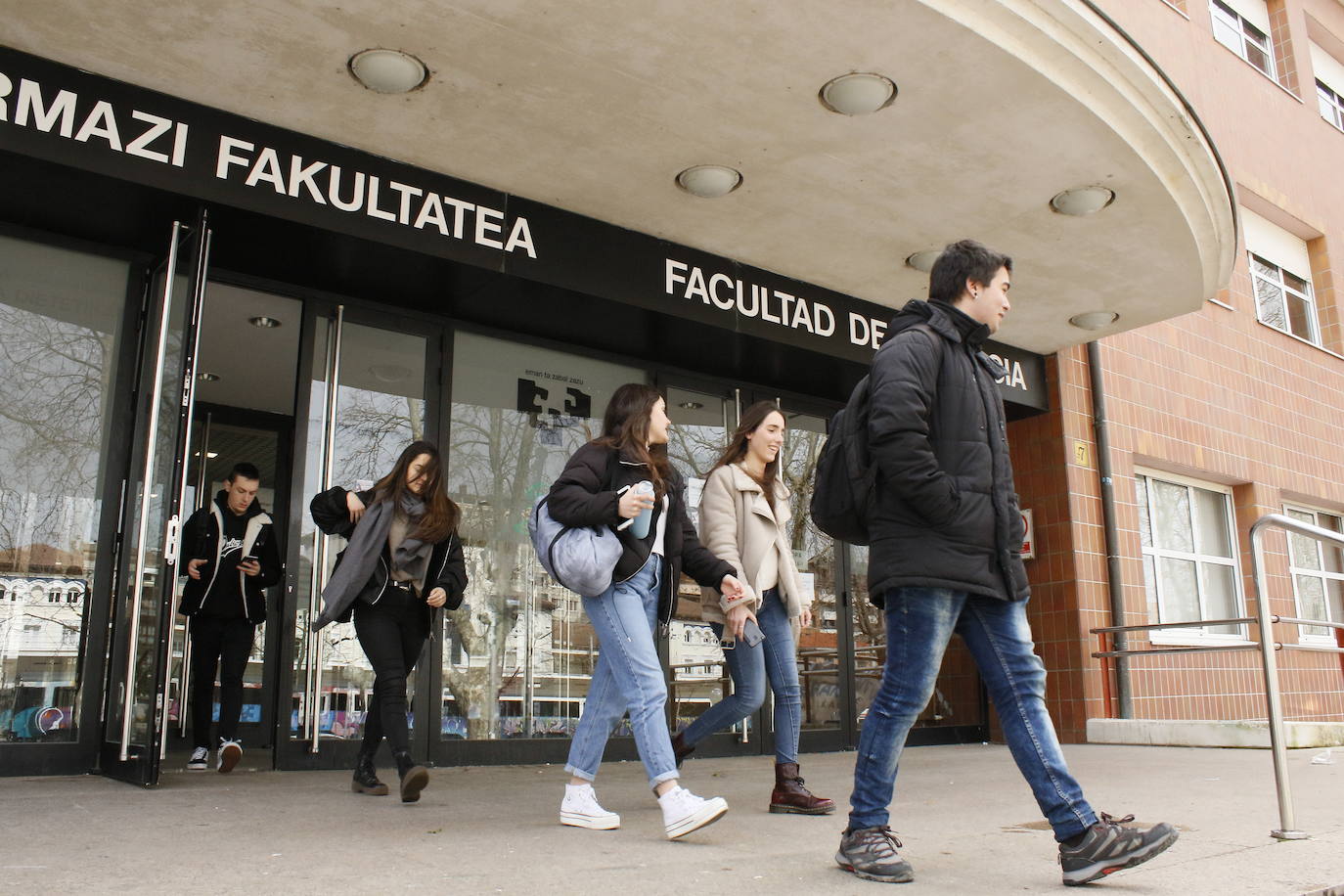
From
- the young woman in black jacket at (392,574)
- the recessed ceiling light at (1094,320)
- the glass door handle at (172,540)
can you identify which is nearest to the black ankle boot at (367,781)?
the young woman in black jacket at (392,574)

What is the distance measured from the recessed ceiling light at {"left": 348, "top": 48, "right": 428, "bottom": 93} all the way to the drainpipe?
662cm

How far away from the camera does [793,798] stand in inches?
168

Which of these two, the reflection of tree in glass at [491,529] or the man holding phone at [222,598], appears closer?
the man holding phone at [222,598]

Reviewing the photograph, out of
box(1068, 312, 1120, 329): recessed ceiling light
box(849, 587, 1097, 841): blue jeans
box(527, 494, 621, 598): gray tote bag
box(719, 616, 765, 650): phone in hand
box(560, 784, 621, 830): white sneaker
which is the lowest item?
box(560, 784, 621, 830): white sneaker

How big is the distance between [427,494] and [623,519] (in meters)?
1.44

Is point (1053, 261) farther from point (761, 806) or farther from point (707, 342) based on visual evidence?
point (761, 806)

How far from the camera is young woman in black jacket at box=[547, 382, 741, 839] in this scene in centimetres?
350

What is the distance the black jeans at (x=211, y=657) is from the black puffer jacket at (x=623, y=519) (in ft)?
10.9

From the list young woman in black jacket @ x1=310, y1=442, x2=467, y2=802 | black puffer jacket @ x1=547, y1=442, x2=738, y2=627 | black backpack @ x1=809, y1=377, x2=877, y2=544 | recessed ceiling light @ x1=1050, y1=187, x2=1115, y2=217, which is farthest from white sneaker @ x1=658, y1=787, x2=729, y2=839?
recessed ceiling light @ x1=1050, y1=187, x2=1115, y2=217

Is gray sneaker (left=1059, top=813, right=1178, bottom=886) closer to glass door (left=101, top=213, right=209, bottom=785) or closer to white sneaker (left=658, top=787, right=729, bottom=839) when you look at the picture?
white sneaker (left=658, top=787, right=729, bottom=839)

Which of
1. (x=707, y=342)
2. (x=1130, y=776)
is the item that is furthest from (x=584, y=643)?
(x=1130, y=776)

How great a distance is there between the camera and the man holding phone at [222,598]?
19.9ft

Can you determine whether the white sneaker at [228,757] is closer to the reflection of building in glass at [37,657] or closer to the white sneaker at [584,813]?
the reflection of building in glass at [37,657]

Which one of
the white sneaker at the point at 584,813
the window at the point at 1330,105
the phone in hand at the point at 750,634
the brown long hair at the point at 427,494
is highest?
the window at the point at 1330,105
